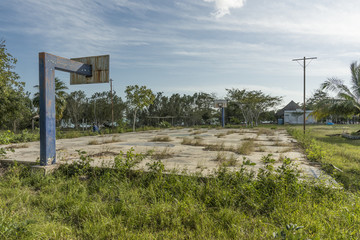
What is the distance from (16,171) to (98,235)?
249cm

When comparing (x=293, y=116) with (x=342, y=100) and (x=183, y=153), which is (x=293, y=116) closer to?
(x=342, y=100)

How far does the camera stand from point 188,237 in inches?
80.5

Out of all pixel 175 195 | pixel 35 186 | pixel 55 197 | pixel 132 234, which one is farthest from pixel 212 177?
pixel 35 186

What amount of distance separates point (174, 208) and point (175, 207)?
0.12ft

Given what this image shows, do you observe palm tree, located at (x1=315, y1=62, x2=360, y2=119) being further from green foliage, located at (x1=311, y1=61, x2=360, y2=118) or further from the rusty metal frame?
the rusty metal frame

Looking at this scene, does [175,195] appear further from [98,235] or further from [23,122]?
[23,122]

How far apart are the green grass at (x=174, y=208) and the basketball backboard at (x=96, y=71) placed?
2033 mm

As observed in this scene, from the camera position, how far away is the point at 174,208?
2.41 m

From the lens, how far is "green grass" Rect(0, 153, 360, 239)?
2.02 meters

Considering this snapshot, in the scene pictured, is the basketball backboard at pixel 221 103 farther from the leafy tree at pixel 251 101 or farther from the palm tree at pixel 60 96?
the palm tree at pixel 60 96

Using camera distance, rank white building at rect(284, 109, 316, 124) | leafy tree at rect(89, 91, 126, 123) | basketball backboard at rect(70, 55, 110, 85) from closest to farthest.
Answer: basketball backboard at rect(70, 55, 110, 85) → leafy tree at rect(89, 91, 126, 123) → white building at rect(284, 109, 316, 124)

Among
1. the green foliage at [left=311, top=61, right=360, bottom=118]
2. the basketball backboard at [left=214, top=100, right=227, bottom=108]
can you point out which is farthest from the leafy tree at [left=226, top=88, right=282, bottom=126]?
the green foliage at [left=311, top=61, right=360, bottom=118]

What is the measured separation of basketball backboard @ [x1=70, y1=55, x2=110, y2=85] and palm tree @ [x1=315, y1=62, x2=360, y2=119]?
12.8m

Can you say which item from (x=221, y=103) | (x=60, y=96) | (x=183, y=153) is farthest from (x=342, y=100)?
(x=60, y=96)
